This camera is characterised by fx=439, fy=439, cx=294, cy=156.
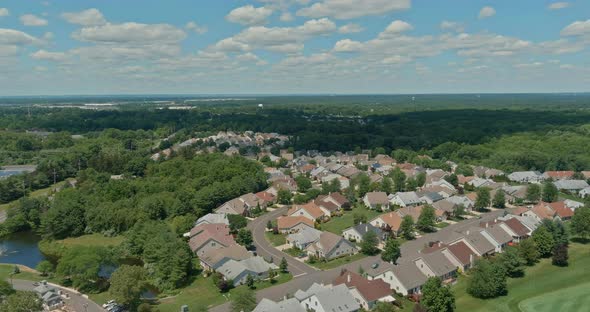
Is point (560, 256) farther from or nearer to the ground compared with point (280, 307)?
nearer to the ground

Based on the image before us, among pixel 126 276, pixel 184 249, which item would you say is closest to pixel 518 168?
pixel 184 249

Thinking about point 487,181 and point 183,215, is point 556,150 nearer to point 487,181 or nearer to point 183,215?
point 487,181

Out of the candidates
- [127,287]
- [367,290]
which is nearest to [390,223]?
[367,290]

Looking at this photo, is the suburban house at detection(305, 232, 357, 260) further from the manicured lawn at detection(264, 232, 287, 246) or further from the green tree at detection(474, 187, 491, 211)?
the green tree at detection(474, 187, 491, 211)

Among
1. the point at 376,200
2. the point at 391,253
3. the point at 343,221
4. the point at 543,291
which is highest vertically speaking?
the point at 391,253

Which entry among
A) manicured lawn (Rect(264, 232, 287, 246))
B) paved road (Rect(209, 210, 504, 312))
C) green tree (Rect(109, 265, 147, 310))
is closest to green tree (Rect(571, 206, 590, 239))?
paved road (Rect(209, 210, 504, 312))

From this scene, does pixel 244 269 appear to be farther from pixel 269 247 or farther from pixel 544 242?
pixel 544 242
